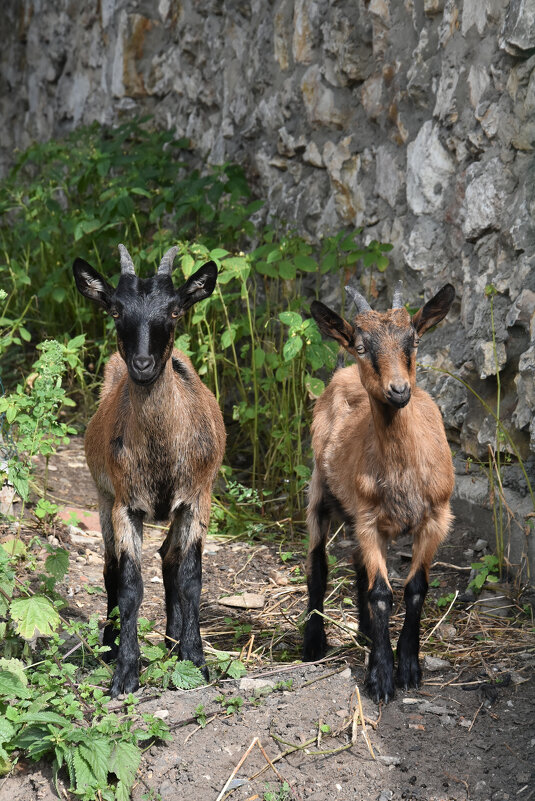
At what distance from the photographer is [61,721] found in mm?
3695

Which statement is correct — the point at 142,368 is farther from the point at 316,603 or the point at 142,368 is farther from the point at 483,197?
the point at 483,197

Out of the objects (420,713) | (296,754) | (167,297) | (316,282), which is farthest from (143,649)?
(316,282)

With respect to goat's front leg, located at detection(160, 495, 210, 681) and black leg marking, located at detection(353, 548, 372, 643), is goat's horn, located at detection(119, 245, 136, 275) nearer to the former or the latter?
goat's front leg, located at detection(160, 495, 210, 681)

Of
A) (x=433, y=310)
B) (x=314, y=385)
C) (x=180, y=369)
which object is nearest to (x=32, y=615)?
(x=180, y=369)

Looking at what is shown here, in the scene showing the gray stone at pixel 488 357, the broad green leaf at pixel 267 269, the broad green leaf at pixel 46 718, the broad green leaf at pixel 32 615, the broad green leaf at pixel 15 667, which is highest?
the broad green leaf at pixel 267 269

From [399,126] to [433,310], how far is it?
6.61ft

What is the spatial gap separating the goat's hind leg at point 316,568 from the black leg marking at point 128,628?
822mm

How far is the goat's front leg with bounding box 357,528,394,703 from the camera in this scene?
4141 millimetres

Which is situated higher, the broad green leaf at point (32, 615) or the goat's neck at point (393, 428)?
the goat's neck at point (393, 428)

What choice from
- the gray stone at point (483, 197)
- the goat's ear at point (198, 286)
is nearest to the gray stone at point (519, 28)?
the gray stone at point (483, 197)

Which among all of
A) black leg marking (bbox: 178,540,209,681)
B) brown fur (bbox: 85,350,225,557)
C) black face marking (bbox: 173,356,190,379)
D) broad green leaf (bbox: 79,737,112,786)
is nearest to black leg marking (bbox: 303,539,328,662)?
black leg marking (bbox: 178,540,209,681)

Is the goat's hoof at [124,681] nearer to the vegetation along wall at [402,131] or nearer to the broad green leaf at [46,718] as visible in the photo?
the broad green leaf at [46,718]

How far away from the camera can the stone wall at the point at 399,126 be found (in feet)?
16.6

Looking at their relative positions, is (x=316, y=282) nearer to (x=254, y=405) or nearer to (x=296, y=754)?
(x=254, y=405)
